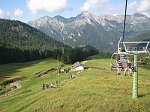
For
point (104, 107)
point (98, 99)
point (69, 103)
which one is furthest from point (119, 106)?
point (69, 103)

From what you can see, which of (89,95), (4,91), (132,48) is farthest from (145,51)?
(4,91)

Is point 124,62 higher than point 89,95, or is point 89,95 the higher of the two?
point 124,62

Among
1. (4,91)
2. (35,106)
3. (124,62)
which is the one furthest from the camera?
(4,91)

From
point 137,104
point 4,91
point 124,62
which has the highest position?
point 124,62

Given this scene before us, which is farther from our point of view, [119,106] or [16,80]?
[16,80]

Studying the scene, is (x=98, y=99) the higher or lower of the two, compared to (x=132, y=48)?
lower

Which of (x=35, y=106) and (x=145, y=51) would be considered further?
(x=35, y=106)

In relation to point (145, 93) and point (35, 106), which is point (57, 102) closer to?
point (35, 106)

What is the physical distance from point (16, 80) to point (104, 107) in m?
94.4

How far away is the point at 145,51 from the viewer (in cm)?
3822

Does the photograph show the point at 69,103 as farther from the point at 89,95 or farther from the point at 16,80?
the point at 16,80

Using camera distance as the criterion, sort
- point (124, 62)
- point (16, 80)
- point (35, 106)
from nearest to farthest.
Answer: point (124, 62) → point (35, 106) → point (16, 80)

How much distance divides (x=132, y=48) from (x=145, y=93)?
994 cm

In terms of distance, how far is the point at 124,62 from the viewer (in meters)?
42.6
